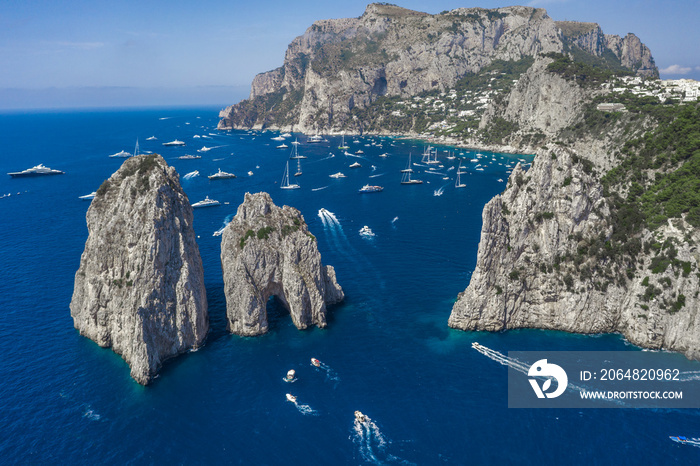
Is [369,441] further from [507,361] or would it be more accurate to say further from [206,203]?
[206,203]

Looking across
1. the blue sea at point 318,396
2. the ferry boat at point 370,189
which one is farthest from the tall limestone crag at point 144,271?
the ferry boat at point 370,189

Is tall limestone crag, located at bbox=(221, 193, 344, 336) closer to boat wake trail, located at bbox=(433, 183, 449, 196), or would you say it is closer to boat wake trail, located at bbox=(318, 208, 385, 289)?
boat wake trail, located at bbox=(318, 208, 385, 289)

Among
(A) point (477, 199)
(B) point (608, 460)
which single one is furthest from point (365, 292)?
(A) point (477, 199)

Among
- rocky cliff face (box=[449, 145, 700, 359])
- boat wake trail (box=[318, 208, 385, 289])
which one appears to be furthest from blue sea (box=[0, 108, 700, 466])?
rocky cliff face (box=[449, 145, 700, 359])

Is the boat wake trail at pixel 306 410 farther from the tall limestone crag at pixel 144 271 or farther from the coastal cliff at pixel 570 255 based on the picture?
the coastal cliff at pixel 570 255

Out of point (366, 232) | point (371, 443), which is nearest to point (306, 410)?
point (371, 443)

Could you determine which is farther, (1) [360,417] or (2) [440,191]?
(2) [440,191]
